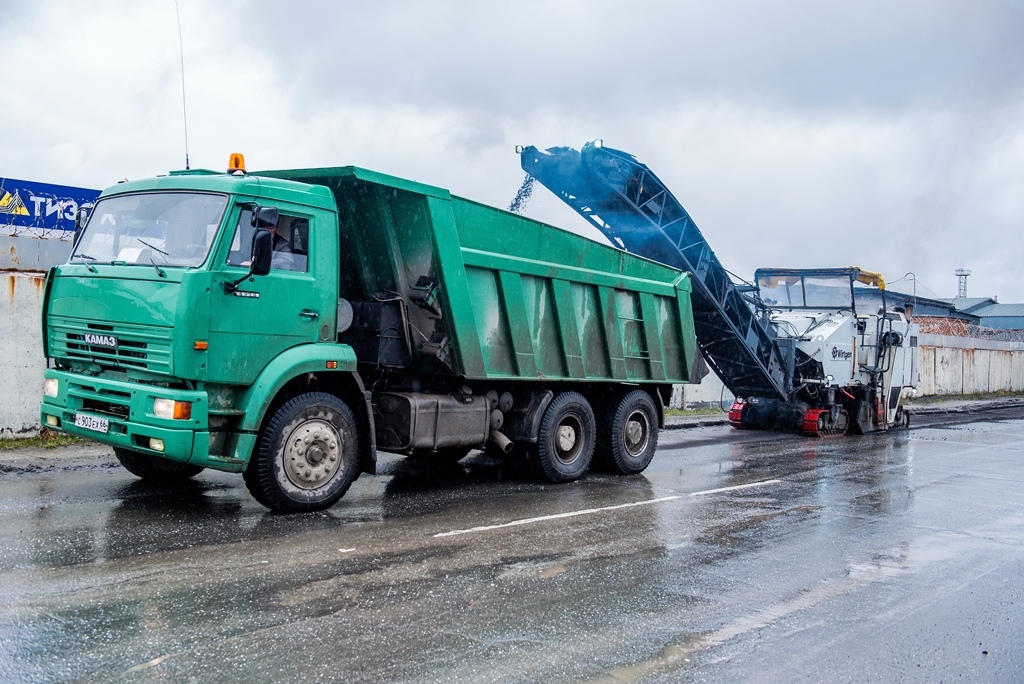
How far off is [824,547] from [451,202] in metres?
4.55

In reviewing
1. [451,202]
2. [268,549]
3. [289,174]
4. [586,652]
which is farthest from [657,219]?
[586,652]

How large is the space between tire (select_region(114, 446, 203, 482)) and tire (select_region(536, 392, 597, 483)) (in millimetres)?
3641

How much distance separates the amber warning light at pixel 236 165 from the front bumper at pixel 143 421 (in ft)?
6.31

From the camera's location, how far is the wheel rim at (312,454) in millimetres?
7359

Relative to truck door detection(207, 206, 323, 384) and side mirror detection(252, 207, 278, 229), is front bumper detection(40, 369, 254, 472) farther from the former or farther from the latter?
side mirror detection(252, 207, 278, 229)

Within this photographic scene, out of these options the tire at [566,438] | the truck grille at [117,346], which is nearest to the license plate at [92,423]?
the truck grille at [117,346]

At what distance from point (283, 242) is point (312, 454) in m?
1.80

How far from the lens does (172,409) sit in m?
6.75

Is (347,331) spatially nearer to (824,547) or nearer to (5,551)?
(5,551)

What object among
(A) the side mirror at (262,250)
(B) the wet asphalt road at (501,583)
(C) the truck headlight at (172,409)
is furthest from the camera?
(A) the side mirror at (262,250)

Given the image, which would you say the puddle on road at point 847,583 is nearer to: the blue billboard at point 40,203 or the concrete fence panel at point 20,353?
the concrete fence panel at point 20,353

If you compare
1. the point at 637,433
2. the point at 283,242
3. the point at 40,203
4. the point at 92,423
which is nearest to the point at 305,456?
the point at 92,423

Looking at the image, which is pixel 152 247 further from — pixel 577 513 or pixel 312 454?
pixel 577 513

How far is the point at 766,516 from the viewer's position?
27.2ft
